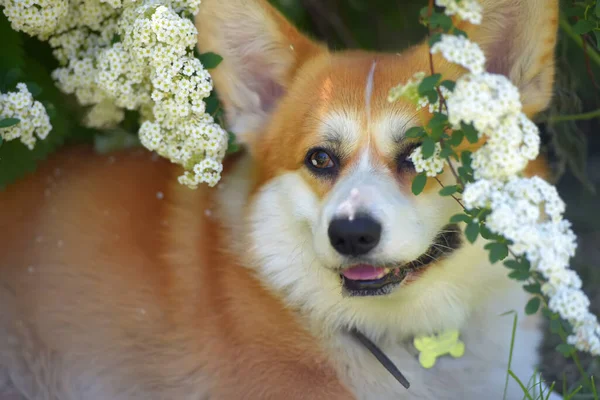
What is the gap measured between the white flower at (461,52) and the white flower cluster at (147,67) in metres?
0.88

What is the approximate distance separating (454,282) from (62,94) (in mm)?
1740

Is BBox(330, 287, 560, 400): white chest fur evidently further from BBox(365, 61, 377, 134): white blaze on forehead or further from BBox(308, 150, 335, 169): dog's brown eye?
BBox(365, 61, 377, 134): white blaze on forehead

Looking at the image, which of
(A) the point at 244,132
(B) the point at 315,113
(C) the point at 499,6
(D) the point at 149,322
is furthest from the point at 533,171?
(D) the point at 149,322

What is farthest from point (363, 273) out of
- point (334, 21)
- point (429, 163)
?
point (334, 21)

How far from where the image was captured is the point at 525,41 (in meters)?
2.21

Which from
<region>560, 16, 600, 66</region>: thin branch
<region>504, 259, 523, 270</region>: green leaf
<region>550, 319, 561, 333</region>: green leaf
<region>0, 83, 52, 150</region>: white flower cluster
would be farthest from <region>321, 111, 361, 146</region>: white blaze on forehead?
<region>560, 16, 600, 66</region>: thin branch

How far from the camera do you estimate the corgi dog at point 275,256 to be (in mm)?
2186

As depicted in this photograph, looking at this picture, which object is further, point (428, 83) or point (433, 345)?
point (433, 345)

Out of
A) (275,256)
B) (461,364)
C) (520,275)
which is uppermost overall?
(520,275)

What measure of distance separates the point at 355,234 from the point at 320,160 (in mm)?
408

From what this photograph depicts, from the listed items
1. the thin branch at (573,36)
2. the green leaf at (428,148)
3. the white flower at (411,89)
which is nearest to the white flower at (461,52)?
the white flower at (411,89)

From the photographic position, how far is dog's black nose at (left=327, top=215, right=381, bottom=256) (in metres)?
1.97

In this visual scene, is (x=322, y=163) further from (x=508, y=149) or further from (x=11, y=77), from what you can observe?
(x=11, y=77)

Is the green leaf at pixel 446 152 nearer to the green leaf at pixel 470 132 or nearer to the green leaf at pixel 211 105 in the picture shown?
the green leaf at pixel 470 132
